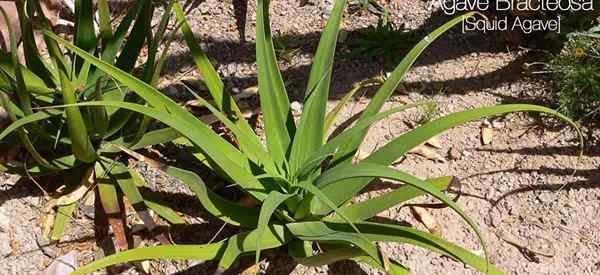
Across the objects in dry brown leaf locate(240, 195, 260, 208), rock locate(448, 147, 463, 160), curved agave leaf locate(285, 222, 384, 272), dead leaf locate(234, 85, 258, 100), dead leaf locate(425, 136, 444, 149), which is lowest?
curved agave leaf locate(285, 222, 384, 272)

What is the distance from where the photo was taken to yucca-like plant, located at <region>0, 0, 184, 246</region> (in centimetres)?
184

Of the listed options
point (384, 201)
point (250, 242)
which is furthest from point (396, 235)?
point (250, 242)

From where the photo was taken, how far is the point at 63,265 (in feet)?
6.36

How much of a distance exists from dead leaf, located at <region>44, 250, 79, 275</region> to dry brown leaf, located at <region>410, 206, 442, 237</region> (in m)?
0.97

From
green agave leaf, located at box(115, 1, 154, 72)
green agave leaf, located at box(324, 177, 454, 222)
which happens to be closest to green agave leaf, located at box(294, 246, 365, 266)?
green agave leaf, located at box(324, 177, 454, 222)

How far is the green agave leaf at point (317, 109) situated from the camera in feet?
5.52

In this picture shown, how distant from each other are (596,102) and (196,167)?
1.25 m

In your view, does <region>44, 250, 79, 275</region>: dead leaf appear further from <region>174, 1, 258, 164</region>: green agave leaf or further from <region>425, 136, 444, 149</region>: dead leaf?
<region>425, 136, 444, 149</region>: dead leaf

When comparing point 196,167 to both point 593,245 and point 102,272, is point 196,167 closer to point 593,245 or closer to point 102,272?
point 102,272

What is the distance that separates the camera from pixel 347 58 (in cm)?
242

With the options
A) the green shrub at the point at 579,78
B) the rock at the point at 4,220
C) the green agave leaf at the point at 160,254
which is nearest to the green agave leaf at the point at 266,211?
the green agave leaf at the point at 160,254

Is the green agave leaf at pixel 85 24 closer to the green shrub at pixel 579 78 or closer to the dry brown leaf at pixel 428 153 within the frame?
the dry brown leaf at pixel 428 153

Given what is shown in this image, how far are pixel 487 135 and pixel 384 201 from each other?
2.14 ft

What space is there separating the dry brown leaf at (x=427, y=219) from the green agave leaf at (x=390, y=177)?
502 millimetres
